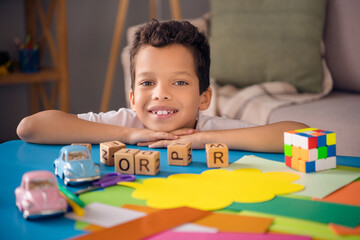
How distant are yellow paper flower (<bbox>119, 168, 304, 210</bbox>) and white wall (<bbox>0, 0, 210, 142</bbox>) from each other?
2195 mm

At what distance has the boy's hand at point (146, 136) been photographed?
1.12m

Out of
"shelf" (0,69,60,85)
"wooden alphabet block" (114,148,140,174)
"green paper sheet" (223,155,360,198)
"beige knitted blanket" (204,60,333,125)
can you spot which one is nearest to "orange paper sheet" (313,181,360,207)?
"green paper sheet" (223,155,360,198)

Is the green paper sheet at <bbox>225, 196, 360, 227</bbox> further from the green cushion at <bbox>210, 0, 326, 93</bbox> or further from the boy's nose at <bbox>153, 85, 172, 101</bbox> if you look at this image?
the green cushion at <bbox>210, 0, 326, 93</bbox>

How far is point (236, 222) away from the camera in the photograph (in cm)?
63

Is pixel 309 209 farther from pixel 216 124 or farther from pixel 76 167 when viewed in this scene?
pixel 216 124

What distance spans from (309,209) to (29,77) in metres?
2.07

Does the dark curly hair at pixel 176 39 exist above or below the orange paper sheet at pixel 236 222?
above

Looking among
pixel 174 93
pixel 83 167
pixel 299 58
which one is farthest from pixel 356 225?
pixel 299 58

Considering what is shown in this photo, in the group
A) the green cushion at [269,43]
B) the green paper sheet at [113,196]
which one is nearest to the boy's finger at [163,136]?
the green paper sheet at [113,196]

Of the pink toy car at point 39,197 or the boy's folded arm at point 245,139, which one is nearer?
the pink toy car at point 39,197

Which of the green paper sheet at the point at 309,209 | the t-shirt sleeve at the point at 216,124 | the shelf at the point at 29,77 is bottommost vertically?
the t-shirt sleeve at the point at 216,124

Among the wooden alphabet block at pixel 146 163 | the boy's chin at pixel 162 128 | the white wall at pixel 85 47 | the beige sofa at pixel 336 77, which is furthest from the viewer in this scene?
the white wall at pixel 85 47

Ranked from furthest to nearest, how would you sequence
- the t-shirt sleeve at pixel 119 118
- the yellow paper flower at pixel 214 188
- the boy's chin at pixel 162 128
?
the t-shirt sleeve at pixel 119 118, the boy's chin at pixel 162 128, the yellow paper flower at pixel 214 188

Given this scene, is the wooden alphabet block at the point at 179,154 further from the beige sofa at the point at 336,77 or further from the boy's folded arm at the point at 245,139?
the beige sofa at the point at 336,77
